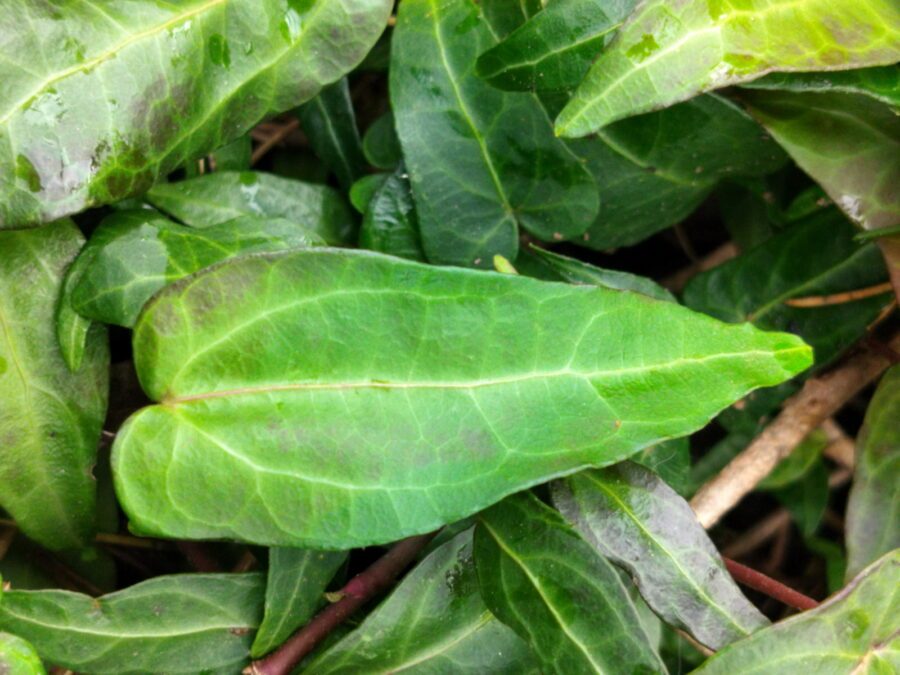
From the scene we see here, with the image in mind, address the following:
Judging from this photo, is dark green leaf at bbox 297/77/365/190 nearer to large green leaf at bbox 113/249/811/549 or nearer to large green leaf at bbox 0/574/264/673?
large green leaf at bbox 113/249/811/549

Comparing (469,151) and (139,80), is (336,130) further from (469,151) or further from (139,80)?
(139,80)

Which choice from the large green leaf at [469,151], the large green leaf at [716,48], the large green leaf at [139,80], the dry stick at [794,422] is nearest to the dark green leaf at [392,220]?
the large green leaf at [469,151]

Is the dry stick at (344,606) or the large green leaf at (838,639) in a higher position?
the large green leaf at (838,639)

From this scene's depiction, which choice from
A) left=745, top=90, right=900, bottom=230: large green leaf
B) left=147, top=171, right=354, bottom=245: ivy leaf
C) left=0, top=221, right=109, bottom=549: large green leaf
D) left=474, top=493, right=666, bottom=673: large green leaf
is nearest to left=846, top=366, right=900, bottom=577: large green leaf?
left=745, top=90, right=900, bottom=230: large green leaf

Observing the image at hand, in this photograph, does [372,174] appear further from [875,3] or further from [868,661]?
[868,661]

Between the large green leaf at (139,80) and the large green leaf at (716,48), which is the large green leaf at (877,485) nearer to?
the large green leaf at (716,48)

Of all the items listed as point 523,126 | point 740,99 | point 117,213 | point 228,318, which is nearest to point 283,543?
point 228,318
